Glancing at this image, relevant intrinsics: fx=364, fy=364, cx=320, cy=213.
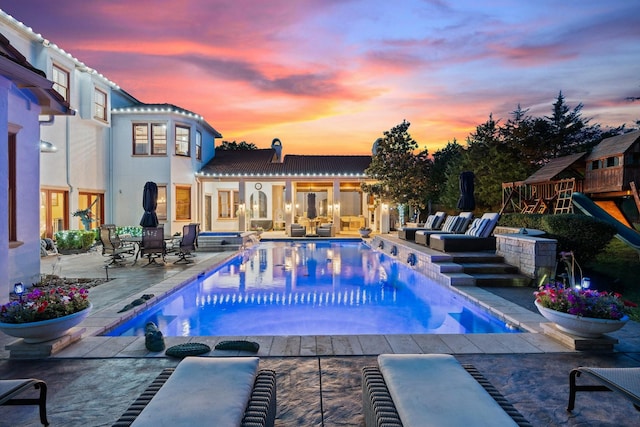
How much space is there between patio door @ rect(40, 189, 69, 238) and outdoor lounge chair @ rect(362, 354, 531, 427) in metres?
14.9

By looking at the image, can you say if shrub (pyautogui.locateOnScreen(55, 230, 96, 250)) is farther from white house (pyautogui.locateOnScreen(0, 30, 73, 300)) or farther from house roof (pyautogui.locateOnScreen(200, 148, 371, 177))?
house roof (pyautogui.locateOnScreen(200, 148, 371, 177))

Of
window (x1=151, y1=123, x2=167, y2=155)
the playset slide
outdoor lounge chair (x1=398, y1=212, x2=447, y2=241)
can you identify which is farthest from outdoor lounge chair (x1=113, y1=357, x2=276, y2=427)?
window (x1=151, y1=123, x2=167, y2=155)

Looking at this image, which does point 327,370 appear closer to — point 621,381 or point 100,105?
point 621,381

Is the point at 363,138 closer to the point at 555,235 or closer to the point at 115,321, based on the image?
the point at 555,235

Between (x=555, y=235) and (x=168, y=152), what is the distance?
1652cm

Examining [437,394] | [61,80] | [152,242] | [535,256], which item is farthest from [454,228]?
[61,80]

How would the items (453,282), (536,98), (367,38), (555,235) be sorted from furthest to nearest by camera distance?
(536,98) → (367,38) → (555,235) → (453,282)

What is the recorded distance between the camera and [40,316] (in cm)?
388

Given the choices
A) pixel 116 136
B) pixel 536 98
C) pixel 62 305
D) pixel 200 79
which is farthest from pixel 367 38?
pixel 536 98

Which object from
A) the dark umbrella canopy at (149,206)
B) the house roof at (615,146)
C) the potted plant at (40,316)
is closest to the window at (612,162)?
the house roof at (615,146)

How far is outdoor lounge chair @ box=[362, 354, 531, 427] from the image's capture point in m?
1.95

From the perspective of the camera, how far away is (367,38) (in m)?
14.7

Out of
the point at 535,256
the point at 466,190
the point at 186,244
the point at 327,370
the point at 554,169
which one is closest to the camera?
the point at 327,370

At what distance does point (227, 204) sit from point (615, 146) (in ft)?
65.1
